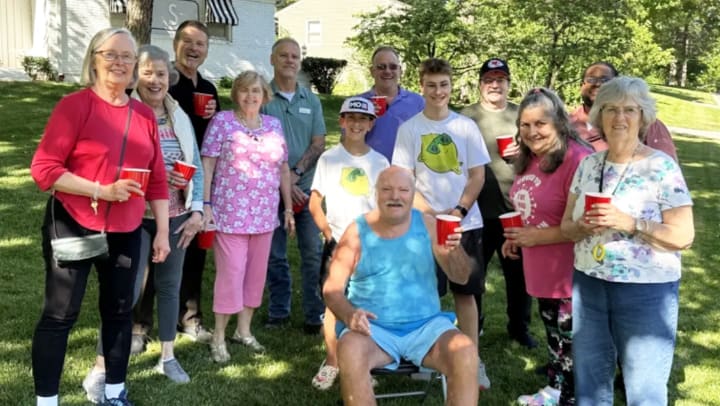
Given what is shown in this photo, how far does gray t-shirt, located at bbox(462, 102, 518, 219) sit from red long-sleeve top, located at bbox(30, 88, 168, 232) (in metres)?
2.36

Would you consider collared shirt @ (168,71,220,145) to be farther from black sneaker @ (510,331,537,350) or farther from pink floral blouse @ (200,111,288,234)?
black sneaker @ (510,331,537,350)

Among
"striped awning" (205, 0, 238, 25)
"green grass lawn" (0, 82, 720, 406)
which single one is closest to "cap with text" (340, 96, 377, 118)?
"green grass lawn" (0, 82, 720, 406)

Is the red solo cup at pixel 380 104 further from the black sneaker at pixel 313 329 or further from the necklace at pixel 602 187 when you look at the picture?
the necklace at pixel 602 187

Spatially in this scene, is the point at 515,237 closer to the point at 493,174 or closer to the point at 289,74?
the point at 493,174

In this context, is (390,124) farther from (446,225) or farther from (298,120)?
(446,225)

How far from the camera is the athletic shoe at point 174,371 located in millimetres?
4078

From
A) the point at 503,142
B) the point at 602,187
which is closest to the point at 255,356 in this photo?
the point at 503,142

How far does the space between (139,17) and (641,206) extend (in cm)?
813

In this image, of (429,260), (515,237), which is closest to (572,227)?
(515,237)

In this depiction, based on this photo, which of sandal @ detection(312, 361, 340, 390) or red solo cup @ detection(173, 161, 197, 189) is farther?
sandal @ detection(312, 361, 340, 390)

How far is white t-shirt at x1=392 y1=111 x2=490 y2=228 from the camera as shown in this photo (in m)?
4.04

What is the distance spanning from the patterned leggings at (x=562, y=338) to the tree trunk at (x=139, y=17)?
24.3 feet

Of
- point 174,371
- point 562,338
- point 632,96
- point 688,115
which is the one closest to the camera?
point 632,96

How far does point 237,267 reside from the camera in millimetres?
4402
